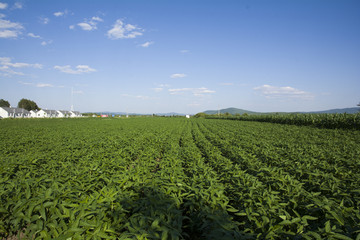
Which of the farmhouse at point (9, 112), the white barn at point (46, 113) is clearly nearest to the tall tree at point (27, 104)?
the white barn at point (46, 113)

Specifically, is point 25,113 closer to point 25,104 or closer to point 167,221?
point 25,104

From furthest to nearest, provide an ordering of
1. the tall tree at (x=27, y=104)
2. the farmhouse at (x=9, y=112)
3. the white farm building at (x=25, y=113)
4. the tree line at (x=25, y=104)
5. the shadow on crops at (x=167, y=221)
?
the tree line at (x=25, y=104) → the tall tree at (x=27, y=104) → the white farm building at (x=25, y=113) → the farmhouse at (x=9, y=112) → the shadow on crops at (x=167, y=221)

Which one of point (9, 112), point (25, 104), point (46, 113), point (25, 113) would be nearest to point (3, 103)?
point (25, 104)

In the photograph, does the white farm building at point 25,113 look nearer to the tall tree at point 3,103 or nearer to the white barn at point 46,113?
the white barn at point 46,113

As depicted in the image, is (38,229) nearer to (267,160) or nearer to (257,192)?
(257,192)

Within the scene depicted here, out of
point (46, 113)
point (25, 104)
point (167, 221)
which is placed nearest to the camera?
point (167, 221)

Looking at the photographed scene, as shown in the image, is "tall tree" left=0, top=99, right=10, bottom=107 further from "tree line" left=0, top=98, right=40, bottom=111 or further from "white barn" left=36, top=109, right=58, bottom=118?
"white barn" left=36, top=109, right=58, bottom=118

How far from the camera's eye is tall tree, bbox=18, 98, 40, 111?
11469 centimetres

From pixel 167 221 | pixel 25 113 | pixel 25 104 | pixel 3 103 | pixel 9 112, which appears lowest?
pixel 167 221

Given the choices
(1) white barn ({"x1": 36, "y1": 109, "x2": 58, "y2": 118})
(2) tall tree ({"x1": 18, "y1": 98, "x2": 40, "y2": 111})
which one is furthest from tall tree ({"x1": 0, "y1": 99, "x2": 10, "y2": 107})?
(1) white barn ({"x1": 36, "y1": 109, "x2": 58, "y2": 118})

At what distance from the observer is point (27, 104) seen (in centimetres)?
11781

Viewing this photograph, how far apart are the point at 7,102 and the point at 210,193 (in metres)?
169

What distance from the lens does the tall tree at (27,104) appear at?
115m

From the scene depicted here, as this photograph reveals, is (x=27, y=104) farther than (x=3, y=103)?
No
